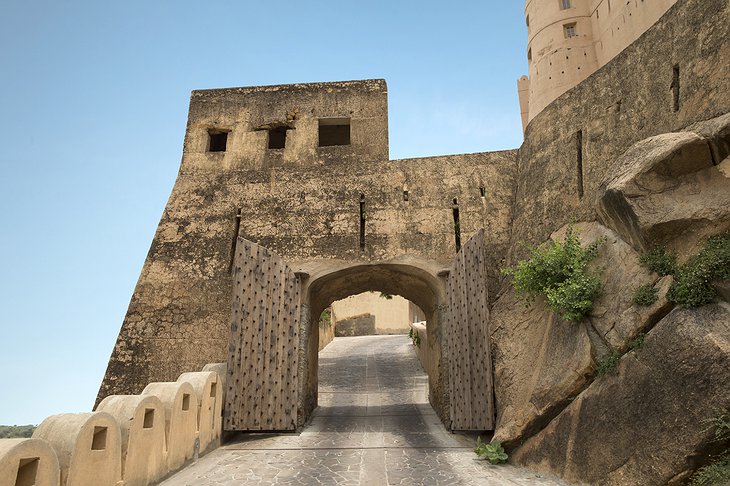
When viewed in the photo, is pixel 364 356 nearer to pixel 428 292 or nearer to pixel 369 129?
pixel 428 292

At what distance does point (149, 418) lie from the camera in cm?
658

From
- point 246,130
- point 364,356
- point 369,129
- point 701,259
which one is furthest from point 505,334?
point 364,356

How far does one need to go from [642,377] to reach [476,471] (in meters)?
2.62

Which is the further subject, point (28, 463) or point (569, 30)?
point (569, 30)

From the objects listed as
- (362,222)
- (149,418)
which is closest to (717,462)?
(149,418)

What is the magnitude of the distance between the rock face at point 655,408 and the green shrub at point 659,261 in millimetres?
696

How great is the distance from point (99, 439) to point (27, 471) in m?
1.22

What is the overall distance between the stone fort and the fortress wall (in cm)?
4

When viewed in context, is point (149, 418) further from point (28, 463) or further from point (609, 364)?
point (609, 364)

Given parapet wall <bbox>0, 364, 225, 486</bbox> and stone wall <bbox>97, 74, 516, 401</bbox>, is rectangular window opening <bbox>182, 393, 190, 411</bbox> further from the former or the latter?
stone wall <bbox>97, 74, 516, 401</bbox>

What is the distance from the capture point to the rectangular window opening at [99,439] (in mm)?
5383

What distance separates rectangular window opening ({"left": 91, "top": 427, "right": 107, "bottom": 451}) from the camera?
17.7ft

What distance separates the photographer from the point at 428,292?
11312 millimetres

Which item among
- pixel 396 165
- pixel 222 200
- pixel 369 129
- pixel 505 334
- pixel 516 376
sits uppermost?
pixel 369 129
